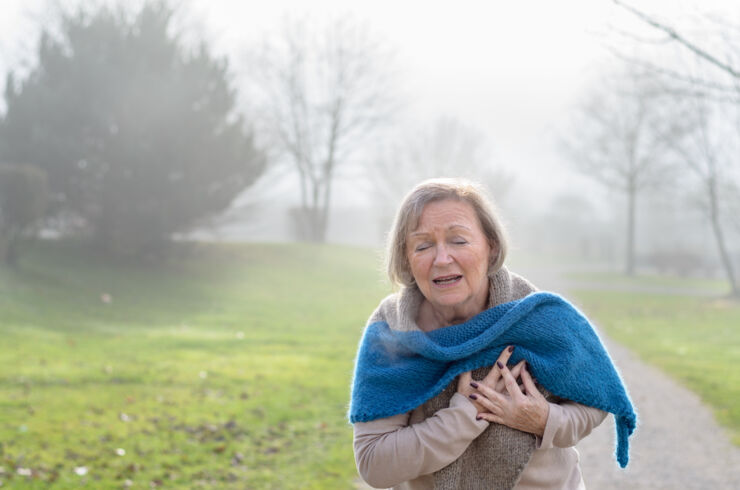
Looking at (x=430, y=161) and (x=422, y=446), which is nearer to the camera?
(x=422, y=446)

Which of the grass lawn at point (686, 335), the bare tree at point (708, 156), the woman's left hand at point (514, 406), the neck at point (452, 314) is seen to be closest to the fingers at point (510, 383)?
the woman's left hand at point (514, 406)

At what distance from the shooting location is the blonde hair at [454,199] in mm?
2234

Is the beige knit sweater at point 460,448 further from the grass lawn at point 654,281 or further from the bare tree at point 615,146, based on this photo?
the bare tree at point 615,146

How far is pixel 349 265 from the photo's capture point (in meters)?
28.5

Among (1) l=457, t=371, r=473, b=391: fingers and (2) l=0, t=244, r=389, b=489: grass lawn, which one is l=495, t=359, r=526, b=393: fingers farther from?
(2) l=0, t=244, r=389, b=489: grass lawn

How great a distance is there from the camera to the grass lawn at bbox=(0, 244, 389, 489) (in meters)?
5.46

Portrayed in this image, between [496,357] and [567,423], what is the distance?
0.97 feet

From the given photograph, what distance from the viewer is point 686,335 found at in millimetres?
14414

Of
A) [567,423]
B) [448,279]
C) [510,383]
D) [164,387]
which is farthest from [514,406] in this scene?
[164,387]

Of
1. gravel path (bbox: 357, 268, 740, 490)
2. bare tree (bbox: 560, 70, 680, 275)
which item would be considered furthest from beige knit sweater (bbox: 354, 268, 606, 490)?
bare tree (bbox: 560, 70, 680, 275)

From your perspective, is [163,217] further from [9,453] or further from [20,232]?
[9,453]

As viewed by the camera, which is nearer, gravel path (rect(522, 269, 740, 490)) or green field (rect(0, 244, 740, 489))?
green field (rect(0, 244, 740, 489))

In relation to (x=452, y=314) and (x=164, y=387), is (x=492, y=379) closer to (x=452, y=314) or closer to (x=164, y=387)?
(x=452, y=314)

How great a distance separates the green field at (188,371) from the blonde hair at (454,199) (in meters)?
0.44
